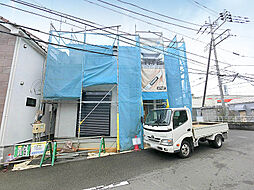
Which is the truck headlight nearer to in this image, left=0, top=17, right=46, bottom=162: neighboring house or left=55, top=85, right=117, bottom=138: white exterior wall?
left=55, top=85, right=117, bottom=138: white exterior wall

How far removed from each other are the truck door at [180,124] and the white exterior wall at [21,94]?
6969mm

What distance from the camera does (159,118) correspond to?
4.50 m

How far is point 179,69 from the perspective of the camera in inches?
296

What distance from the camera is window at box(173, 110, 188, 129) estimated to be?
417 cm

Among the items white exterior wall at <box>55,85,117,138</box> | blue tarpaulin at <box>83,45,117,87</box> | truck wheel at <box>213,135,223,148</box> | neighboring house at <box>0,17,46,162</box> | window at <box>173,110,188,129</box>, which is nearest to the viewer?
window at <box>173,110,188,129</box>

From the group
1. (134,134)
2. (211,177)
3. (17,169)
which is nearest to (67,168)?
(17,169)

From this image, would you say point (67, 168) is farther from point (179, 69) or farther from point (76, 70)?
point (179, 69)

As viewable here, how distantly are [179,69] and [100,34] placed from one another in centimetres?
582

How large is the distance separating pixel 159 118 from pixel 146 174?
209 centimetres

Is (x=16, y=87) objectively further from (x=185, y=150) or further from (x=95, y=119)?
(x=185, y=150)

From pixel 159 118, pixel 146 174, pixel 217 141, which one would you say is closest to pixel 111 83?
pixel 159 118

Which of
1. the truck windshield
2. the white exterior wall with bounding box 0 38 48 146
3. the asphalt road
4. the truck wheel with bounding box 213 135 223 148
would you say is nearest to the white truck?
the truck windshield

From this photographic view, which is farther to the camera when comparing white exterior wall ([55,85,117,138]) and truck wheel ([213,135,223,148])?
white exterior wall ([55,85,117,138])

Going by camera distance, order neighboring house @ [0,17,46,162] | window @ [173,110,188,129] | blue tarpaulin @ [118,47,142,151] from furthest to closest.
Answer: blue tarpaulin @ [118,47,142,151]
neighboring house @ [0,17,46,162]
window @ [173,110,188,129]
